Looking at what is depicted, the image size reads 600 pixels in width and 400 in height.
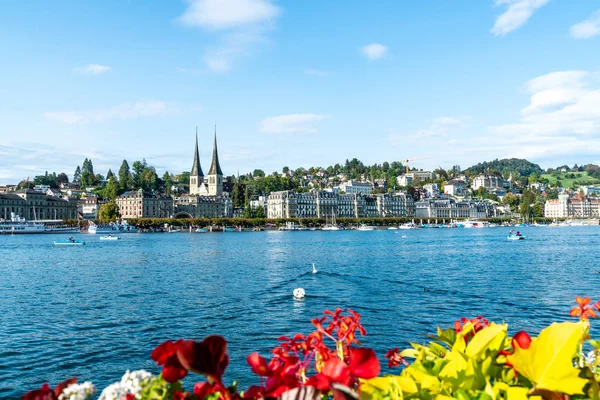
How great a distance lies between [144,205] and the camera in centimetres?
17550

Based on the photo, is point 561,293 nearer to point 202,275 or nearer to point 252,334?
point 252,334

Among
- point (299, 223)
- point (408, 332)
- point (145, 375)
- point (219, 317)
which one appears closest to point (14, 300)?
point (219, 317)

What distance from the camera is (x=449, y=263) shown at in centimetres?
4769

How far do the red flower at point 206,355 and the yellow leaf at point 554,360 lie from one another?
139 centimetres

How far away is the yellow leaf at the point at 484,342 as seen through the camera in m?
2.58

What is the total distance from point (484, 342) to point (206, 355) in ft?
4.89

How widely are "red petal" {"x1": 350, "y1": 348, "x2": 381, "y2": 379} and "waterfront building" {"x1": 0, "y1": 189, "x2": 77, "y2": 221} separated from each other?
17728 centimetres

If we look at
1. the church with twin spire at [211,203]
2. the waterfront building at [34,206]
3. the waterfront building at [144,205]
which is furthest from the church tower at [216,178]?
the waterfront building at [34,206]

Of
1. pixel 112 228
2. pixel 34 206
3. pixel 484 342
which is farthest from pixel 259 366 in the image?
pixel 34 206

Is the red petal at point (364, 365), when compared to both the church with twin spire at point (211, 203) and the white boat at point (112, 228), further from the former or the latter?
the church with twin spire at point (211, 203)

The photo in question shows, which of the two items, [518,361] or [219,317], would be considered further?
[219,317]

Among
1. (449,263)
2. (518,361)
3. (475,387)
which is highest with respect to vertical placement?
(518,361)

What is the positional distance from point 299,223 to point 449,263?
128327mm

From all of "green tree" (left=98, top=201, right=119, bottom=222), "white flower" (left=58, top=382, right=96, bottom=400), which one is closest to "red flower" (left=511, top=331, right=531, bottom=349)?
"white flower" (left=58, top=382, right=96, bottom=400)
